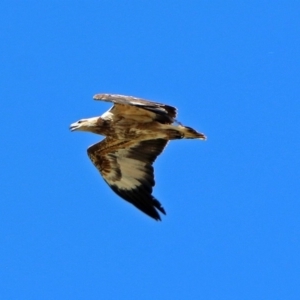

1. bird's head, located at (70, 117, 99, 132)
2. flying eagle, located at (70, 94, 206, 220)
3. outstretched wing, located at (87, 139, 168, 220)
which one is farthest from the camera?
outstretched wing, located at (87, 139, 168, 220)

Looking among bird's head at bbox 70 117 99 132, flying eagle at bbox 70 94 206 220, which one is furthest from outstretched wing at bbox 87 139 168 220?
bird's head at bbox 70 117 99 132

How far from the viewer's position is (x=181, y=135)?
16609 millimetres

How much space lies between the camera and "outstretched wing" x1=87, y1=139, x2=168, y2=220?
17.7 metres

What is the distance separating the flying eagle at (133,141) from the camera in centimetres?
1642

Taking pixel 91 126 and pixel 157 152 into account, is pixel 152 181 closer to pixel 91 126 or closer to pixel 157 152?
pixel 157 152

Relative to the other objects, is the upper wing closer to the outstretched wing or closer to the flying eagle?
the flying eagle

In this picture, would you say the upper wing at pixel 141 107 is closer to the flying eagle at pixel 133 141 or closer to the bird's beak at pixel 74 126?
the flying eagle at pixel 133 141

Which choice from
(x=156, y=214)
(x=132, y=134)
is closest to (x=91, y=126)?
(x=132, y=134)

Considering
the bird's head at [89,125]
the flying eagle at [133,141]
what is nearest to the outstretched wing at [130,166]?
the flying eagle at [133,141]

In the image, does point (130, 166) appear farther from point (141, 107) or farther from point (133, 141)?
point (141, 107)

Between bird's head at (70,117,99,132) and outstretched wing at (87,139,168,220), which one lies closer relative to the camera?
bird's head at (70,117,99,132)

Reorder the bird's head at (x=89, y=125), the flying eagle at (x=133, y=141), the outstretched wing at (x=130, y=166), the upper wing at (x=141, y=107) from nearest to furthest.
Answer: the upper wing at (x=141, y=107) < the flying eagle at (x=133, y=141) < the bird's head at (x=89, y=125) < the outstretched wing at (x=130, y=166)

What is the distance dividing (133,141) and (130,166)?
0.69 metres

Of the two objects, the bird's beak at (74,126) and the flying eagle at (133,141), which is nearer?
the flying eagle at (133,141)
